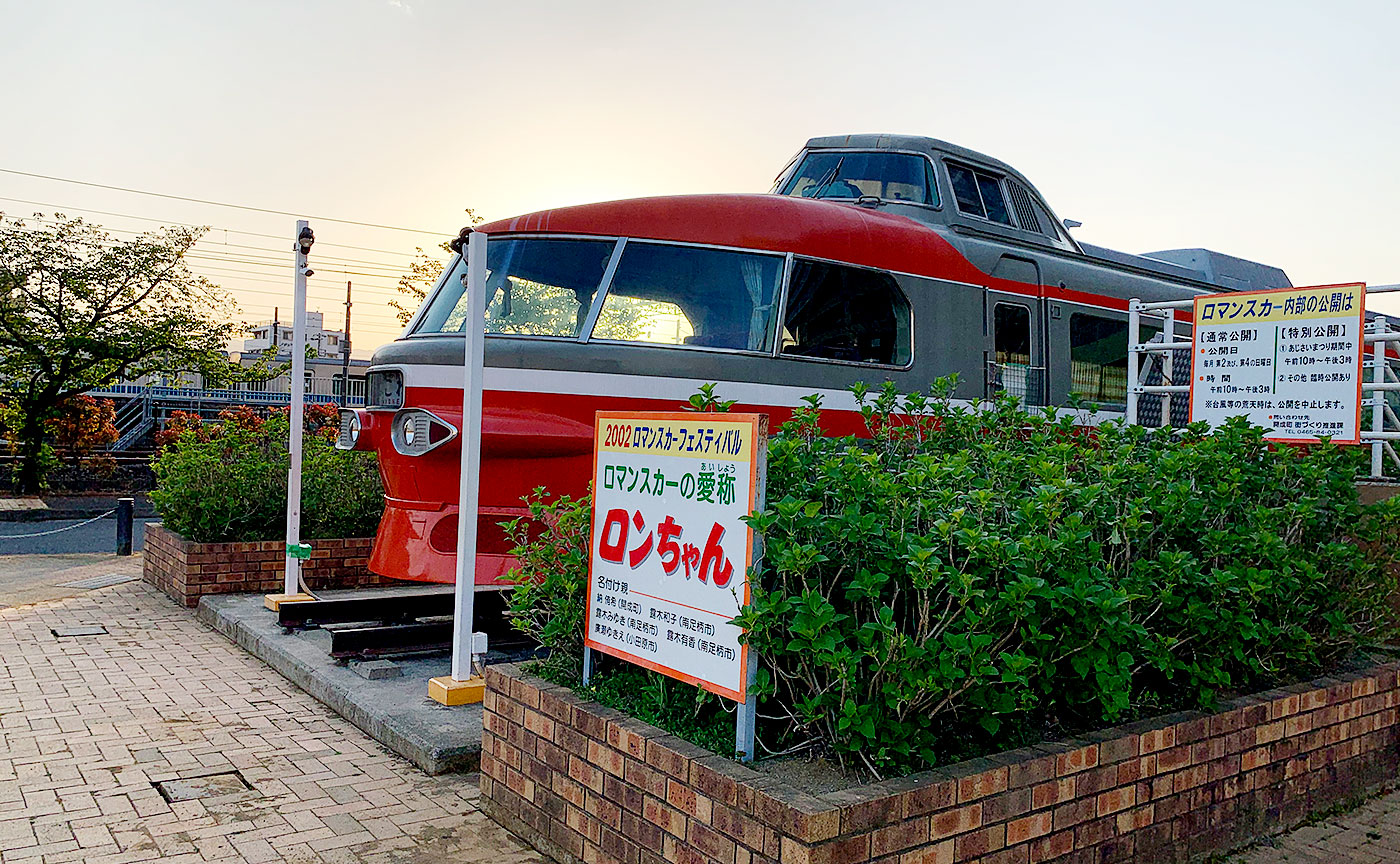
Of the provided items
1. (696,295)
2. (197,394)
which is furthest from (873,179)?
(197,394)

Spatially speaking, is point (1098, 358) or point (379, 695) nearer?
point (379, 695)

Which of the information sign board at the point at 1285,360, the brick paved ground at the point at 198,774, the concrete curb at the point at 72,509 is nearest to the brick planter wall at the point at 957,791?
the brick paved ground at the point at 198,774

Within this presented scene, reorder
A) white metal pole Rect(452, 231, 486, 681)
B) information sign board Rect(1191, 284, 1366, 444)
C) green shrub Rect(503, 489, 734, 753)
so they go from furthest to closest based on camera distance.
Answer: information sign board Rect(1191, 284, 1366, 444), white metal pole Rect(452, 231, 486, 681), green shrub Rect(503, 489, 734, 753)

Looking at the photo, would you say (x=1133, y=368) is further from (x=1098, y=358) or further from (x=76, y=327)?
(x=76, y=327)

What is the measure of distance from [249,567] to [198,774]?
5.10 meters

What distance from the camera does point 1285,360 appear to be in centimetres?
727

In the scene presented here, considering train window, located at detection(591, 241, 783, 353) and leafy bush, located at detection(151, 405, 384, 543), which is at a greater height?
train window, located at detection(591, 241, 783, 353)

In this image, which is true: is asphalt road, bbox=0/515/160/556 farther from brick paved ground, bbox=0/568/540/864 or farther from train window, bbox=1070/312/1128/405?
train window, bbox=1070/312/1128/405

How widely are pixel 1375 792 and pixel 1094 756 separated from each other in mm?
2475

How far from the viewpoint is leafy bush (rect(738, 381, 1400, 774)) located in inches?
140

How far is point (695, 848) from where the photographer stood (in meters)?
3.62

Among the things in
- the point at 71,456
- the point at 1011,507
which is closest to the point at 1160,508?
the point at 1011,507

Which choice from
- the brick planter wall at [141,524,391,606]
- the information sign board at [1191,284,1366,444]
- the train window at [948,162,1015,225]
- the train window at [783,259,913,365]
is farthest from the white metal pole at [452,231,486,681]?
the information sign board at [1191,284,1366,444]

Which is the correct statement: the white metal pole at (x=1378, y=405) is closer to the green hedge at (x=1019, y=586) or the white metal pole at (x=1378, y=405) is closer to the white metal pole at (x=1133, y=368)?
the white metal pole at (x=1133, y=368)
